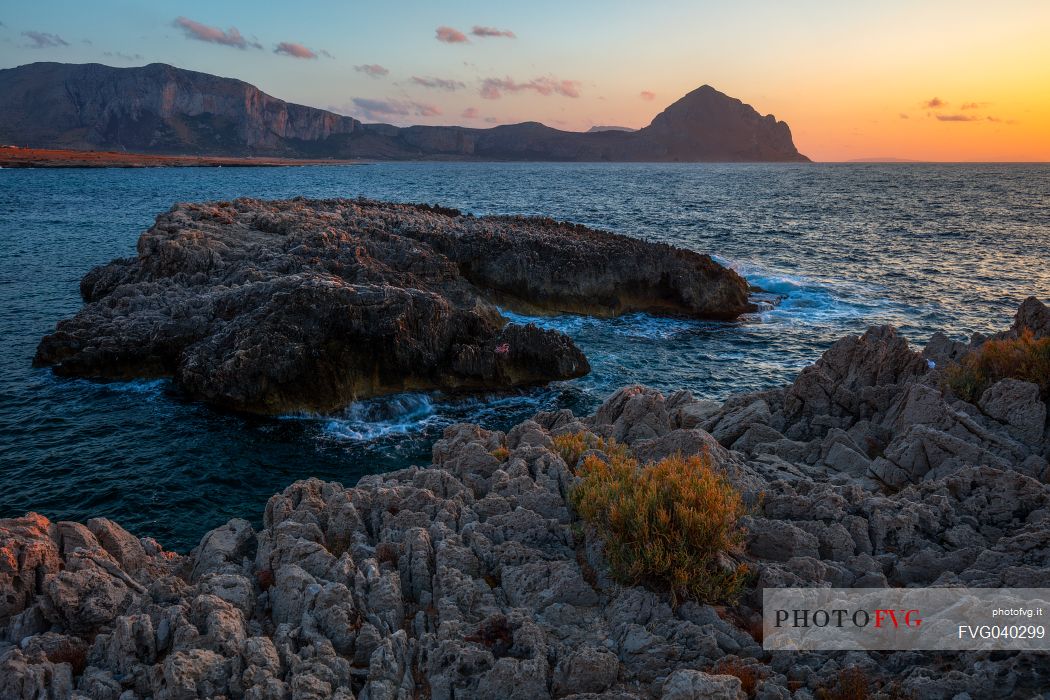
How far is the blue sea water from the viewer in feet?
62.5

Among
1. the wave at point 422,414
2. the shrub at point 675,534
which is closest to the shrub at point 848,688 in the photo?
the shrub at point 675,534

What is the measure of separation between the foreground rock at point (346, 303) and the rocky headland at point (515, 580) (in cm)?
1202

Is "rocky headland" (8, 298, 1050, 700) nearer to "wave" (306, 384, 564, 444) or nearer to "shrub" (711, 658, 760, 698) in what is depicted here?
"shrub" (711, 658, 760, 698)

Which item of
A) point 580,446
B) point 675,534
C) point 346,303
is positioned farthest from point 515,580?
point 346,303

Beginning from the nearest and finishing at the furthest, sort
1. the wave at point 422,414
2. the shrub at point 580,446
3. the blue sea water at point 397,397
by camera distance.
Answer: the shrub at point 580,446 < the blue sea water at point 397,397 < the wave at point 422,414

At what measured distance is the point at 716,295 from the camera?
4075 centimetres

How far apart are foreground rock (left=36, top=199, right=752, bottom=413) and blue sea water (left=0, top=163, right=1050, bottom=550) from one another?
1.36 m

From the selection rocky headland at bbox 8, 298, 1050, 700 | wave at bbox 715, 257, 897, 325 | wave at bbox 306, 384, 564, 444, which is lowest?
wave at bbox 306, 384, 564, 444

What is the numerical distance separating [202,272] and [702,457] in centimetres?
3236

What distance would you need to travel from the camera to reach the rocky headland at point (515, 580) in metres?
7.75

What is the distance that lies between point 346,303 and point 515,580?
19.6 m

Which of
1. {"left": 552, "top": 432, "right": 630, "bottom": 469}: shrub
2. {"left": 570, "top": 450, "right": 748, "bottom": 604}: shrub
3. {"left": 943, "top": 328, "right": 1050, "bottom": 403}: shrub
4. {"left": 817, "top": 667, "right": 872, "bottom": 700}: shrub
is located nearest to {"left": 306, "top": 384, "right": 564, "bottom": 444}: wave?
{"left": 552, "top": 432, "right": 630, "bottom": 469}: shrub

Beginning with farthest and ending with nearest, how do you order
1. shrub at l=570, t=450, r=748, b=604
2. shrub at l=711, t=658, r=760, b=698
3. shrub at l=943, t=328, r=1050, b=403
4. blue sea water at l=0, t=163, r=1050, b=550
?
blue sea water at l=0, t=163, r=1050, b=550 < shrub at l=943, t=328, r=1050, b=403 < shrub at l=570, t=450, r=748, b=604 < shrub at l=711, t=658, r=760, b=698

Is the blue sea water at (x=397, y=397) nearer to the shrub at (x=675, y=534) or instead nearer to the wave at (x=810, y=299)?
the wave at (x=810, y=299)
